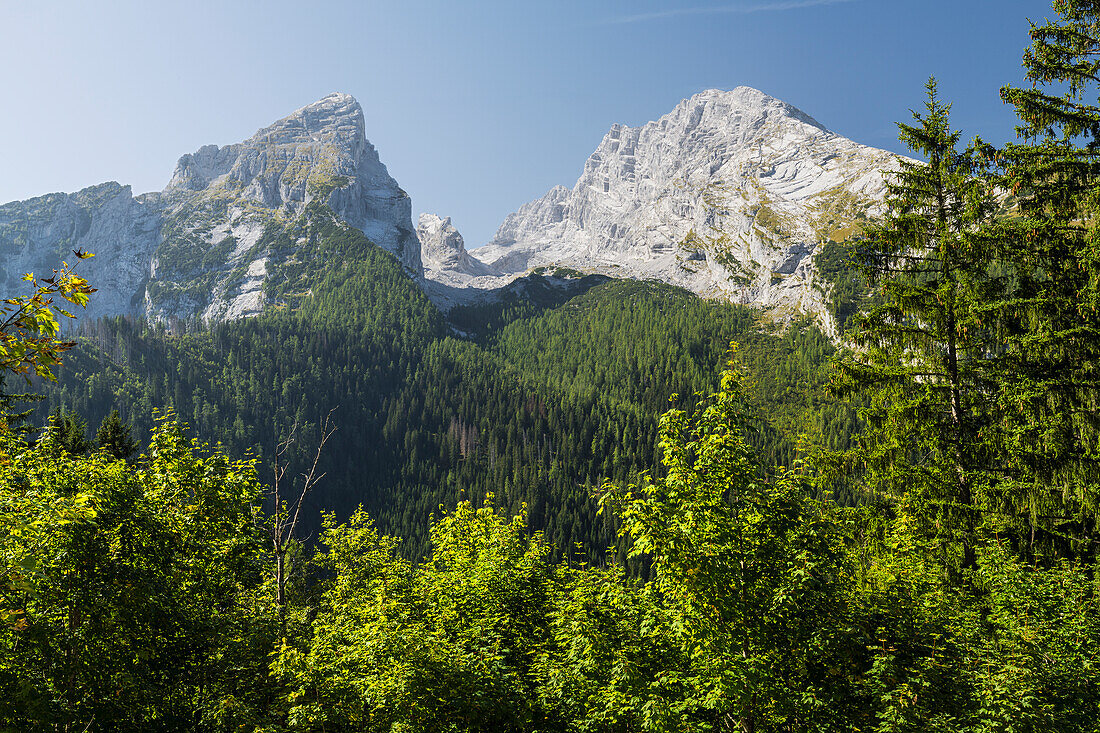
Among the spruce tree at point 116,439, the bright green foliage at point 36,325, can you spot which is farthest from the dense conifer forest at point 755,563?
the spruce tree at point 116,439

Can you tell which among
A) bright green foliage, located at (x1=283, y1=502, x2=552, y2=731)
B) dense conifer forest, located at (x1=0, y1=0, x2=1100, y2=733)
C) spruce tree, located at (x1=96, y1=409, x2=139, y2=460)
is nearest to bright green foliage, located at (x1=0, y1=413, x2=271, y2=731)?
dense conifer forest, located at (x1=0, y1=0, x2=1100, y2=733)

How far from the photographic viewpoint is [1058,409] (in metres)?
15.7

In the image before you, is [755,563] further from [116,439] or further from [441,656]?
[116,439]

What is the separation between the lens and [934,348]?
17.7 meters

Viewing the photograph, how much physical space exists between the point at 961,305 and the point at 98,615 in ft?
75.1

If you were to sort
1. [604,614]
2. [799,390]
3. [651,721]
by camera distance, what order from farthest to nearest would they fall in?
[799,390] → [604,614] → [651,721]

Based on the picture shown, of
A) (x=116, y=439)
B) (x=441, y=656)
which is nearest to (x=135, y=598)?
(x=441, y=656)

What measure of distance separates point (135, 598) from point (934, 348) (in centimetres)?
2221

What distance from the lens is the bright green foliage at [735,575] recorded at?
11508mm

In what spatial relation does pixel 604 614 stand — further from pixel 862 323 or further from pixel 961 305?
pixel 961 305

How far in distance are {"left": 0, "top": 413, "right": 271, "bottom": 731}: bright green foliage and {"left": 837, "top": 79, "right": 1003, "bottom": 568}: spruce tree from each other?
19.0 metres

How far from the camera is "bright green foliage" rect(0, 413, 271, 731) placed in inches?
422

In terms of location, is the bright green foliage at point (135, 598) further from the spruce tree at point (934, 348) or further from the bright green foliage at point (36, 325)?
the spruce tree at point (934, 348)

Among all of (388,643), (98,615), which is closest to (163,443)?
(98,615)
